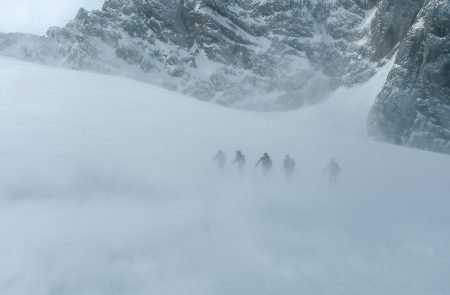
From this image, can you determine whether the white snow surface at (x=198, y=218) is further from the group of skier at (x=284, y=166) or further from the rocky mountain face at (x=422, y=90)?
the rocky mountain face at (x=422, y=90)

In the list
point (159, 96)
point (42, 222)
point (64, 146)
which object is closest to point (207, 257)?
point (42, 222)

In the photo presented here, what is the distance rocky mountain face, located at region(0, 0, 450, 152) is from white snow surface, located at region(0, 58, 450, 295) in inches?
1988

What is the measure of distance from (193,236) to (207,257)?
1.36m

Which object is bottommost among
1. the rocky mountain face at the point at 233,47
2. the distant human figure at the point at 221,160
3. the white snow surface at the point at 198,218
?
the white snow surface at the point at 198,218

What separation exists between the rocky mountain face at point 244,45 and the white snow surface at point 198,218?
166 feet

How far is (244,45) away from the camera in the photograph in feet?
283

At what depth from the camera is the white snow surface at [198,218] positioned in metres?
13.9

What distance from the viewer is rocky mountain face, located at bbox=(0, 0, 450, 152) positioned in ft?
268

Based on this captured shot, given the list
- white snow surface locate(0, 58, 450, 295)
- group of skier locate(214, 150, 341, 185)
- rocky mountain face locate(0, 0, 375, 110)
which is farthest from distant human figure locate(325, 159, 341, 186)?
rocky mountain face locate(0, 0, 375, 110)

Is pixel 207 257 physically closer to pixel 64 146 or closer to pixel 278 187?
pixel 278 187

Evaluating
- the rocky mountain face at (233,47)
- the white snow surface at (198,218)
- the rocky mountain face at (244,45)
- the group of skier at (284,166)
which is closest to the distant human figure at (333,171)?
the group of skier at (284,166)

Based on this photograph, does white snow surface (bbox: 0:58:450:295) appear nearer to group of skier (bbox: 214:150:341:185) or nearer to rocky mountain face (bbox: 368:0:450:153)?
group of skier (bbox: 214:150:341:185)

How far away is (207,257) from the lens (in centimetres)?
1497

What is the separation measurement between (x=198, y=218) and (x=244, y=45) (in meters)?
71.3
